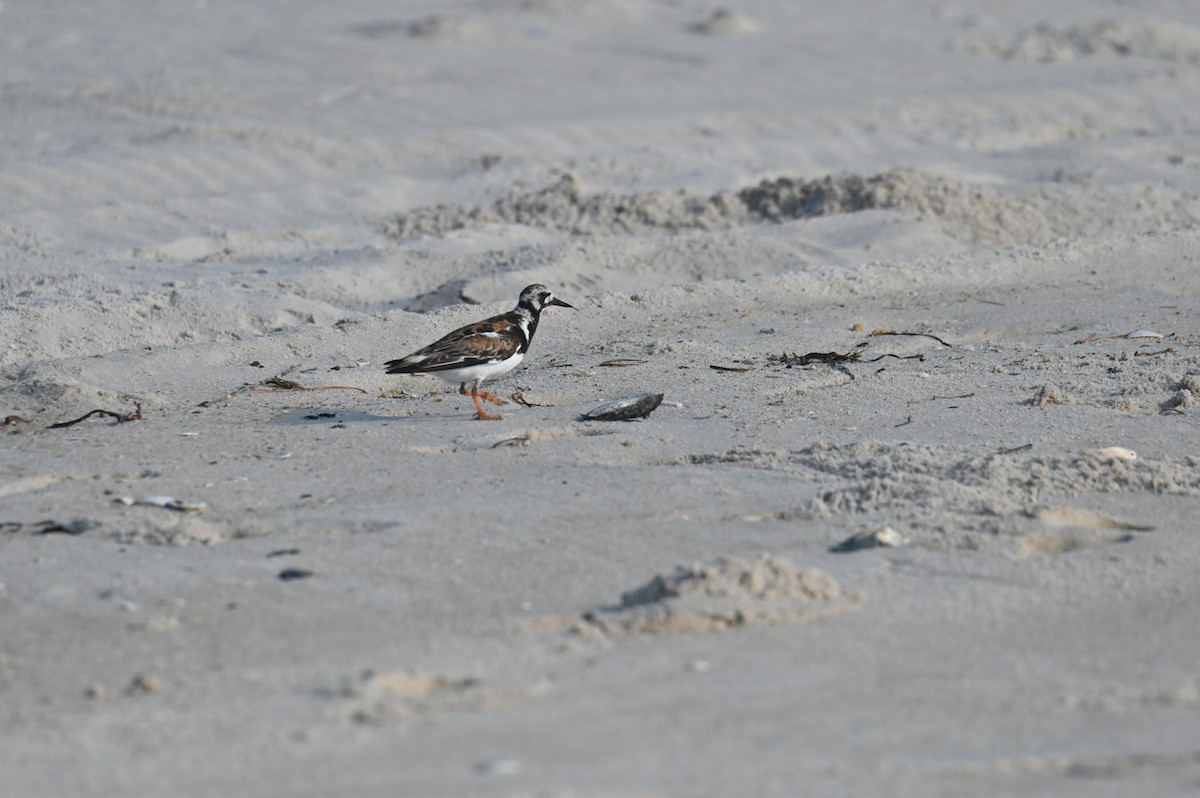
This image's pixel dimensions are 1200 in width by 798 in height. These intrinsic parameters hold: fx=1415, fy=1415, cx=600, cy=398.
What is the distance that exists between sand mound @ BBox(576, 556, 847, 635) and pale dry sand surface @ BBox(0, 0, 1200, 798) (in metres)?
0.01

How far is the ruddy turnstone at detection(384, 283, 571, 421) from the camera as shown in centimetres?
609

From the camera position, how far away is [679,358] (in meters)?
6.92

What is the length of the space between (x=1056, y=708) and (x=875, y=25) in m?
14.7

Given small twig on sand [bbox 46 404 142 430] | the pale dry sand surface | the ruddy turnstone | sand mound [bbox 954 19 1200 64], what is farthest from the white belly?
sand mound [bbox 954 19 1200 64]

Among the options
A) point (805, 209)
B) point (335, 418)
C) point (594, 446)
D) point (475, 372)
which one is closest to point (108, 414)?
point (335, 418)

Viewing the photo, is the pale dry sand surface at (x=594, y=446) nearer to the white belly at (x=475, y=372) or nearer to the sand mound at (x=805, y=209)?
the sand mound at (x=805, y=209)

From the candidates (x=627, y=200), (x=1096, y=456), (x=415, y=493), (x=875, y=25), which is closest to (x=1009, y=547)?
(x=1096, y=456)

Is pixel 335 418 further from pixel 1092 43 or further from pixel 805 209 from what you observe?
pixel 1092 43

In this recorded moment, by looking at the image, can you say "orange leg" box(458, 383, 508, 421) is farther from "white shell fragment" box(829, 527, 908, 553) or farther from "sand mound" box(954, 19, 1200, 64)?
"sand mound" box(954, 19, 1200, 64)

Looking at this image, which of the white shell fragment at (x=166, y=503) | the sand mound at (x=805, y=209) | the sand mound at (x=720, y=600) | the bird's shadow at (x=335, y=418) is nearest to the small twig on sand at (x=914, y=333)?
the sand mound at (x=805, y=209)

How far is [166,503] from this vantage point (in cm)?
475

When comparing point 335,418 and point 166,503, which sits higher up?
point 166,503

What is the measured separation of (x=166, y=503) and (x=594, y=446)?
1559 mm

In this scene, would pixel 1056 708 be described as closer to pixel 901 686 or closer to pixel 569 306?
pixel 901 686
